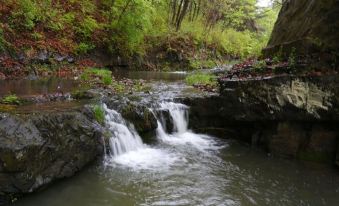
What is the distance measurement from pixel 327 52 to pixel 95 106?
556 centimetres

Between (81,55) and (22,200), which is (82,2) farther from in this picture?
(22,200)

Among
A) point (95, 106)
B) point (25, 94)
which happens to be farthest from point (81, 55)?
point (95, 106)

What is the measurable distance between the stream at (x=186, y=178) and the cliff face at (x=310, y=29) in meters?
2.87

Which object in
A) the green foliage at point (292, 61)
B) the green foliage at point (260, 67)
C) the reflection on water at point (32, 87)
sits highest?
the green foliage at point (292, 61)

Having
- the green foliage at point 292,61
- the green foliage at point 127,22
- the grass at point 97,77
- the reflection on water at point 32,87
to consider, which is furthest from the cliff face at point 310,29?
the green foliage at point 127,22

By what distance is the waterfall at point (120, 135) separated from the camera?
7.41m

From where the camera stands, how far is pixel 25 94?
26.9ft

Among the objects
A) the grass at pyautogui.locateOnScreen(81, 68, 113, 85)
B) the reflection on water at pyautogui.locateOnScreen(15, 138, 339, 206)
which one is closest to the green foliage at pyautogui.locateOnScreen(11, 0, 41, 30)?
the grass at pyautogui.locateOnScreen(81, 68, 113, 85)

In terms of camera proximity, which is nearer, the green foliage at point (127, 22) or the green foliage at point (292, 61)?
the green foliage at point (292, 61)

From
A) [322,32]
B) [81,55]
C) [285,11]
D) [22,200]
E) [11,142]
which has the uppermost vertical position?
[285,11]

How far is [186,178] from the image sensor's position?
21.2 ft

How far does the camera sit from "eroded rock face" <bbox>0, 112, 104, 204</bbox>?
5.02 m

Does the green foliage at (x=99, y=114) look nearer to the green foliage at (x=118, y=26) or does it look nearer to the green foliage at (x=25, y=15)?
the green foliage at (x=118, y=26)

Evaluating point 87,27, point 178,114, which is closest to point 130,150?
point 178,114
